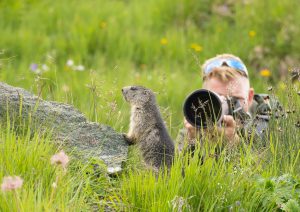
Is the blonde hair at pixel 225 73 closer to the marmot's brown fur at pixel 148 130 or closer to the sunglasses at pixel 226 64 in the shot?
the sunglasses at pixel 226 64

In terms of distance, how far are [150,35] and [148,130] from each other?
241 inches

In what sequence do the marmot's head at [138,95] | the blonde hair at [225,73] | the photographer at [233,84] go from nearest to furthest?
the marmot's head at [138,95] → the photographer at [233,84] → the blonde hair at [225,73]

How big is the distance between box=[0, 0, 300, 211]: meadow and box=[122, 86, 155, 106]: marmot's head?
89 millimetres

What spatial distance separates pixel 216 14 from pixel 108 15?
1830 millimetres

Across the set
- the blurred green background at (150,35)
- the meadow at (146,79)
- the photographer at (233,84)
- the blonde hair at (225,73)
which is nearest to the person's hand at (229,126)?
the meadow at (146,79)

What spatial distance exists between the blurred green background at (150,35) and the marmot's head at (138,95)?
3.68 metres

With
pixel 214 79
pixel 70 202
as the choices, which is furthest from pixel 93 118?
pixel 70 202

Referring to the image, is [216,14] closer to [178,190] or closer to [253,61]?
[253,61]

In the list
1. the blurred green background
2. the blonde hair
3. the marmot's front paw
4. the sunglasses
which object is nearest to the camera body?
the marmot's front paw

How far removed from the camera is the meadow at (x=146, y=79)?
3.91 meters

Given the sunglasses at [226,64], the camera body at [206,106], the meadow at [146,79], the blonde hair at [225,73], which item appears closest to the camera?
the meadow at [146,79]

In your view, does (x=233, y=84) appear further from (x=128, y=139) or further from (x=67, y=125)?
(x=67, y=125)

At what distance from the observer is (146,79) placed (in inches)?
344

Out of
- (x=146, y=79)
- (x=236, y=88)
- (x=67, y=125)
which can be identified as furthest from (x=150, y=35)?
(x=67, y=125)
